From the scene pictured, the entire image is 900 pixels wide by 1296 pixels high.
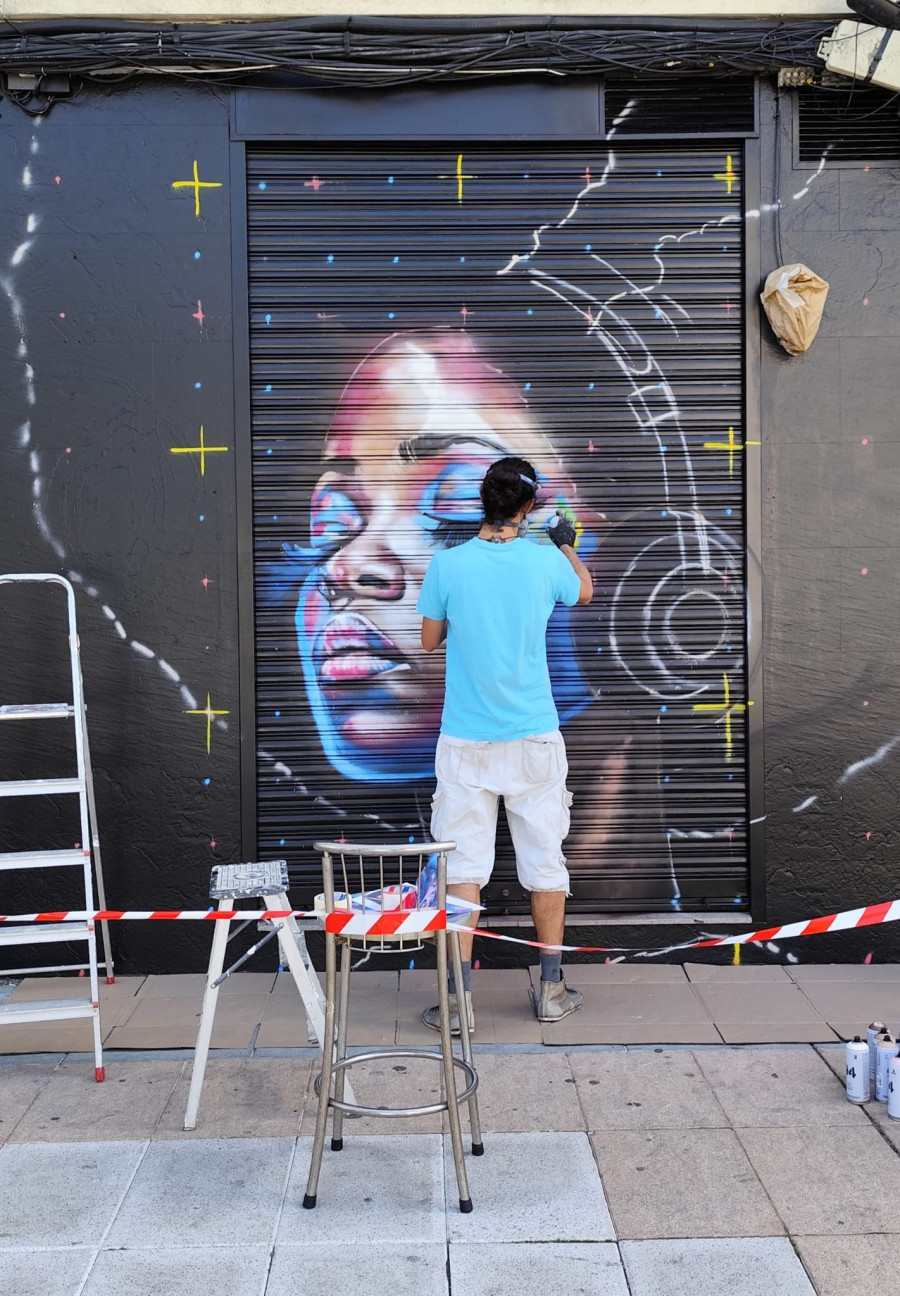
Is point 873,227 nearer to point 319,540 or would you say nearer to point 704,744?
point 704,744

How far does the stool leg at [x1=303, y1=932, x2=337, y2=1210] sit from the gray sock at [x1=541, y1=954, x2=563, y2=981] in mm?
1581

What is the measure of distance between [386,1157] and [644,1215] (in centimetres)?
84

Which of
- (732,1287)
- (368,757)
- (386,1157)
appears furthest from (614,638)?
(732,1287)

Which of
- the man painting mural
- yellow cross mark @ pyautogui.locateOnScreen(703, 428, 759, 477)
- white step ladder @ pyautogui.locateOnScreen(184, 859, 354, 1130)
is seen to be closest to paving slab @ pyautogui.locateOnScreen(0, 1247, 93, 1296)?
white step ladder @ pyautogui.locateOnScreen(184, 859, 354, 1130)

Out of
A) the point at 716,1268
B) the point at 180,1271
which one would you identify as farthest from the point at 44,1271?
the point at 716,1268

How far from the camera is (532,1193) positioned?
11.4 feet

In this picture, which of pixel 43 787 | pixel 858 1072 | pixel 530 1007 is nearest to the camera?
pixel 858 1072

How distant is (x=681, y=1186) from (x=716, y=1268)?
1.37 ft

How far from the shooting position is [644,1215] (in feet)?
11.0

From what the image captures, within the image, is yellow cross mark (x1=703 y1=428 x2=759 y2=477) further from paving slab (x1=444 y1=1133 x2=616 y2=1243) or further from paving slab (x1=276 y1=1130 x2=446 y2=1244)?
paving slab (x1=276 y1=1130 x2=446 y2=1244)

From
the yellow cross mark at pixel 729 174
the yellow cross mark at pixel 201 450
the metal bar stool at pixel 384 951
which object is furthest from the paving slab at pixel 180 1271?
the yellow cross mark at pixel 729 174

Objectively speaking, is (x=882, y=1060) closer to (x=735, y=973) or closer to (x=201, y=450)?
(x=735, y=973)

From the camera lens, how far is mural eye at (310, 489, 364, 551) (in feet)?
18.1

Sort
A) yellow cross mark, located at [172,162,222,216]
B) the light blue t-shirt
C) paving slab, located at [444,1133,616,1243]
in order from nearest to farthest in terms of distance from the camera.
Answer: paving slab, located at [444,1133,616,1243]
the light blue t-shirt
yellow cross mark, located at [172,162,222,216]
